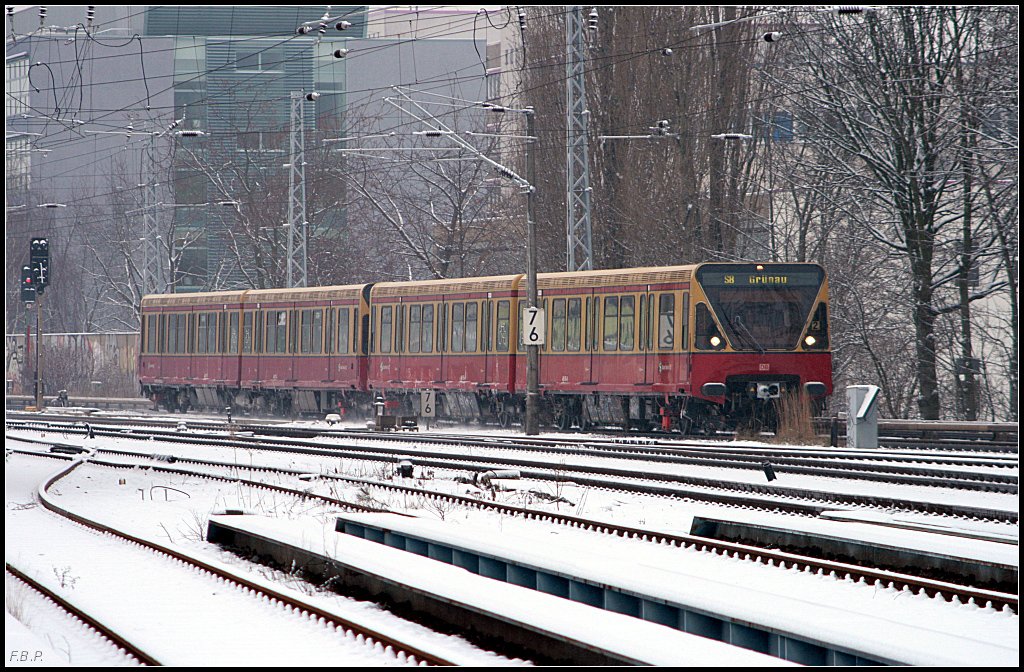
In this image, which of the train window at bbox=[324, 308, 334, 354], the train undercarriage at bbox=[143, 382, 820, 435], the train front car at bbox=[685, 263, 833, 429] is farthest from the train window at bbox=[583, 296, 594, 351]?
the train window at bbox=[324, 308, 334, 354]

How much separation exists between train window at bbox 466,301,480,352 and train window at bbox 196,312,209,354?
41.1ft

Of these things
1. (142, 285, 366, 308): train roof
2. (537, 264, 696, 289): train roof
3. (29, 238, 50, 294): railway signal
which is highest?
(29, 238, 50, 294): railway signal

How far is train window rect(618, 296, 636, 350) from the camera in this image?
26016 mm

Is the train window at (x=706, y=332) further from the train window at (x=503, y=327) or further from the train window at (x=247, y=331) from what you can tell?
the train window at (x=247, y=331)

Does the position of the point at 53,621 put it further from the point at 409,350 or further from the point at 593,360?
the point at 409,350

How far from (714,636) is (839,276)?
26.9m

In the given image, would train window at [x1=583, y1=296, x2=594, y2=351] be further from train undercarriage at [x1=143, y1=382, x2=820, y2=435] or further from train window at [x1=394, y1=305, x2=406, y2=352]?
train window at [x1=394, y1=305, x2=406, y2=352]

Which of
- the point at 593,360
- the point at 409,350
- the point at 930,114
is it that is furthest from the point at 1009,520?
the point at 409,350

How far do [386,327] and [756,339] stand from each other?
11.2 metres

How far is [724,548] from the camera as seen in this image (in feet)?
33.9

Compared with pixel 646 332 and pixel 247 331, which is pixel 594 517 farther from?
pixel 247 331

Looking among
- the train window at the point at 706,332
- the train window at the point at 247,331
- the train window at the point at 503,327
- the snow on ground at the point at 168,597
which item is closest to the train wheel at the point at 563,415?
the train window at the point at 503,327

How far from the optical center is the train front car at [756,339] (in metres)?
24.7

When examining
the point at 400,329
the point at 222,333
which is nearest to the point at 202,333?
the point at 222,333
